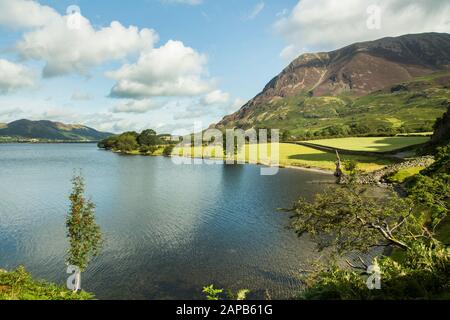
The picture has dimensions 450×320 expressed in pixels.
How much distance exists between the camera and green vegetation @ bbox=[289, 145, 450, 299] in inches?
680

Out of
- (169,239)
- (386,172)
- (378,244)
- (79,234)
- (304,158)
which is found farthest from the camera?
(304,158)

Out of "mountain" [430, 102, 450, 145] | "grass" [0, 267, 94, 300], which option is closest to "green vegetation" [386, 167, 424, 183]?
"mountain" [430, 102, 450, 145]

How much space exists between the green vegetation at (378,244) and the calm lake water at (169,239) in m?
6.41

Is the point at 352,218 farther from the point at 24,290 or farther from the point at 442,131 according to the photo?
the point at 442,131

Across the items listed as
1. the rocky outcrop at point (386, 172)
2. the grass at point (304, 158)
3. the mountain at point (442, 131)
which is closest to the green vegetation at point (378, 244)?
the rocky outcrop at point (386, 172)

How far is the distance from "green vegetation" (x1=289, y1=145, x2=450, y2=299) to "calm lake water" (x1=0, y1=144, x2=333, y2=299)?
6410 mm

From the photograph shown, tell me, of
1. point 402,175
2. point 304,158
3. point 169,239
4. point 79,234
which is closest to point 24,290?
point 79,234

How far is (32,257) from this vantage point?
38031 millimetres

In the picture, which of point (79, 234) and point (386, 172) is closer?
point (79, 234)

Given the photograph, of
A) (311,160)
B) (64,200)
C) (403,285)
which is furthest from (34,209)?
(311,160)

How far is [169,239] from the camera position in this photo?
1772 inches

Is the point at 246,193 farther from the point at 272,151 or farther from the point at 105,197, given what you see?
the point at 272,151

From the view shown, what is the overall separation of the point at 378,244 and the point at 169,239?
2853cm

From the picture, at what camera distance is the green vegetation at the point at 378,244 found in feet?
56.7
